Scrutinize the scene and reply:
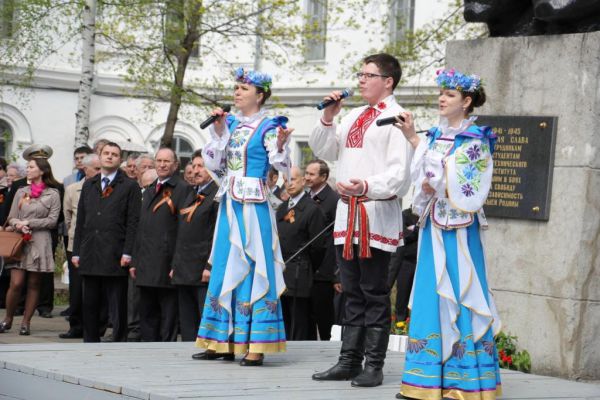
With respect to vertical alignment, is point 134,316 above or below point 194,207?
below

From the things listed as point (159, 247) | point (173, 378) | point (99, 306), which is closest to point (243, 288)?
point (173, 378)

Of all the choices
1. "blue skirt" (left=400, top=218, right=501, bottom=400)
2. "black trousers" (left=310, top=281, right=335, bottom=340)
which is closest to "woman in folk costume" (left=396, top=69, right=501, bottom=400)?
"blue skirt" (left=400, top=218, right=501, bottom=400)

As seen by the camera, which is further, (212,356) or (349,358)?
(212,356)

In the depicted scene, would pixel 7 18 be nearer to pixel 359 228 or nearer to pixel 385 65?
pixel 385 65

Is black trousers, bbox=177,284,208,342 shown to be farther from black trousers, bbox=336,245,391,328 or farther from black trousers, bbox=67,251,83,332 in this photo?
black trousers, bbox=336,245,391,328

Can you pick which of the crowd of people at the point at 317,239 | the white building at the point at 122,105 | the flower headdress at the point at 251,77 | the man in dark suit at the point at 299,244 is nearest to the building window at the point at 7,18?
the white building at the point at 122,105

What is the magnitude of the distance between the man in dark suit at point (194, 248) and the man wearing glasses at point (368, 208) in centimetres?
305

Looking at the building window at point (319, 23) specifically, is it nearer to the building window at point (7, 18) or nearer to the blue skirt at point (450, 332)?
the building window at point (7, 18)

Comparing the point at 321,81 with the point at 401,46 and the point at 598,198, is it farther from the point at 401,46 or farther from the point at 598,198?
the point at 598,198

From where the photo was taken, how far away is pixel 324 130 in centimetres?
787

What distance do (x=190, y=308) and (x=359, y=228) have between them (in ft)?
12.0

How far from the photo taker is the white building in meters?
31.8

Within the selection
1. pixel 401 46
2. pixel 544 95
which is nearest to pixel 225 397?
pixel 544 95

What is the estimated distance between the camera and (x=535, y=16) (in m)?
9.42
